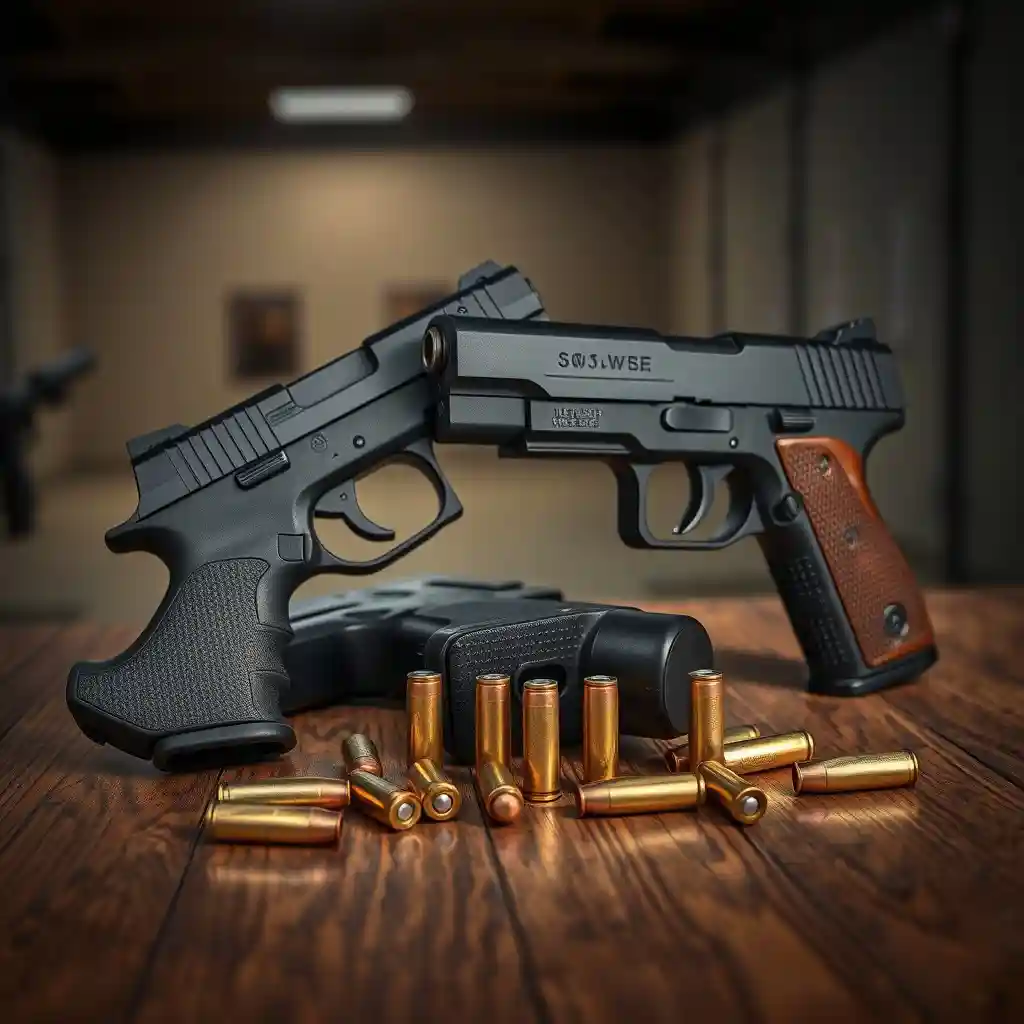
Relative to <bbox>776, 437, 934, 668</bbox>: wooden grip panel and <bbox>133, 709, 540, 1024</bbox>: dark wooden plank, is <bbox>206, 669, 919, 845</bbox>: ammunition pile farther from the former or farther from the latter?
<bbox>776, 437, 934, 668</bbox>: wooden grip panel

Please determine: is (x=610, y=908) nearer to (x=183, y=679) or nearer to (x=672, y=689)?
(x=672, y=689)

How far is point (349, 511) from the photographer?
5.61 ft

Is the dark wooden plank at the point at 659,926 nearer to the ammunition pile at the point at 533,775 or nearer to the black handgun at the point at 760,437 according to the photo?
the ammunition pile at the point at 533,775

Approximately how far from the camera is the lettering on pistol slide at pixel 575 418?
175 centimetres

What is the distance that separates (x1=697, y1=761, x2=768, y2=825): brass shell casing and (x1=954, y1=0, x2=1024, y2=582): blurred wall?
429cm

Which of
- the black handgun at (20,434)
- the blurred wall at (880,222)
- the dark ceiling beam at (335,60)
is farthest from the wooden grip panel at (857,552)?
the dark ceiling beam at (335,60)

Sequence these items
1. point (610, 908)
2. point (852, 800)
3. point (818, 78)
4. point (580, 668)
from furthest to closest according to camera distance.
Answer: point (818, 78)
point (580, 668)
point (852, 800)
point (610, 908)

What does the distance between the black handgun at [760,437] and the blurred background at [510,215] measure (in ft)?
9.06

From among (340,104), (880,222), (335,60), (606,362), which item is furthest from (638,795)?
(340,104)

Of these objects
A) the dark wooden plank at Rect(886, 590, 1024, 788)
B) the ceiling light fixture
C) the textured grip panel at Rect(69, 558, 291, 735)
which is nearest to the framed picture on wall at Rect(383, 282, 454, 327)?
the ceiling light fixture

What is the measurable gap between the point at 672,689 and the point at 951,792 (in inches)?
14.1

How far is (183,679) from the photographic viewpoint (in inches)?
58.7

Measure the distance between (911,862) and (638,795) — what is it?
0.96 feet

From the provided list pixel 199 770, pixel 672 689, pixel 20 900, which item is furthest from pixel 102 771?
pixel 672 689
